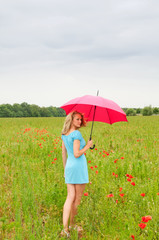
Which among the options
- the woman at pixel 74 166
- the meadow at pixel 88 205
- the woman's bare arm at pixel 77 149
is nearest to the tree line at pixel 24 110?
the meadow at pixel 88 205

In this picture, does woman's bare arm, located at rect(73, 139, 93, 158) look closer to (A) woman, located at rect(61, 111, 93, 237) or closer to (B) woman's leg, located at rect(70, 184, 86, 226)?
(A) woman, located at rect(61, 111, 93, 237)

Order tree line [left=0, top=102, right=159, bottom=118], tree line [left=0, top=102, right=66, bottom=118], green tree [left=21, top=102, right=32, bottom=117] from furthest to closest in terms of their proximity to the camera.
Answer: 1. green tree [left=21, top=102, right=32, bottom=117]
2. tree line [left=0, top=102, right=159, bottom=118]
3. tree line [left=0, top=102, right=66, bottom=118]

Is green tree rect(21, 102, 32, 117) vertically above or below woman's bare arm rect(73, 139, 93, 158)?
above

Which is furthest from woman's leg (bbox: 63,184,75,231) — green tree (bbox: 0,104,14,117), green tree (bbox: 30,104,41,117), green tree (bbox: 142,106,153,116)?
green tree (bbox: 142,106,153,116)

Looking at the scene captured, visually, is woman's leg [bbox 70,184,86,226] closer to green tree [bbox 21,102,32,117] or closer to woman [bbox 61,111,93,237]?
woman [bbox 61,111,93,237]

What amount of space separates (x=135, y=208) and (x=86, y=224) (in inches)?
33.1

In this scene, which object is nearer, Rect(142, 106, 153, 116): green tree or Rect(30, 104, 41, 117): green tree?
Rect(30, 104, 41, 117): green tree

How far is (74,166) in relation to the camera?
10.4 feet

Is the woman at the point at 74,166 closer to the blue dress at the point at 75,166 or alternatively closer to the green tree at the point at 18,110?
the blue dress at the point at 75,166

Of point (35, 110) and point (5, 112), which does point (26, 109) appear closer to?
point (35, 110)

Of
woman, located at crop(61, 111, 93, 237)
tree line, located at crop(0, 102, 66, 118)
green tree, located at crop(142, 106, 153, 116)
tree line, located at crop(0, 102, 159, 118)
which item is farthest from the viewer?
green tree, located at crop(142, 106, 153, 116)

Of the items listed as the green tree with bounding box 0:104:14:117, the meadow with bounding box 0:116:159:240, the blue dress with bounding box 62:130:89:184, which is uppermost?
the green tree with bounding box 0:104:14:117

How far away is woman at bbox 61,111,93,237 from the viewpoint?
123 inches

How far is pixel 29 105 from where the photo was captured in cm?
11369
